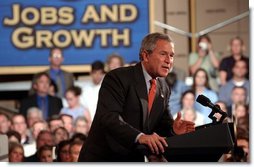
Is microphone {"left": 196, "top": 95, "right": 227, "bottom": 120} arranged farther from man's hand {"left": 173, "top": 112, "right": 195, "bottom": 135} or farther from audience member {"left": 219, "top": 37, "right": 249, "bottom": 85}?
audience member {"left": 219, "top": 37, "right": 249, "bottom": 85}

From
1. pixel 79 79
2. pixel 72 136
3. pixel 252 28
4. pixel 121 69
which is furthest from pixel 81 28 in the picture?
pixel 121 69

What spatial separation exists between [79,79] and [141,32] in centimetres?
68

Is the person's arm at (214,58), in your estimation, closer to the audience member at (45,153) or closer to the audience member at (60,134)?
the audience member at (60,134)

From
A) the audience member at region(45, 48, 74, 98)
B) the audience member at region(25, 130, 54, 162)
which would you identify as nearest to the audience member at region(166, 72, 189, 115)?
the audience member at region(45, 48, 74, 98)

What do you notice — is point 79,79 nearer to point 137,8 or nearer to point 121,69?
point 137,8

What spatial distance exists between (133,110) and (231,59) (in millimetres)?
3552

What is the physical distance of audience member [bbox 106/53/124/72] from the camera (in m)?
6.04

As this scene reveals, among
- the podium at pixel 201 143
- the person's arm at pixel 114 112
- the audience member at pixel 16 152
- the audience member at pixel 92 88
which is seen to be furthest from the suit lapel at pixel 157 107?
the audience member at pixel 16 152

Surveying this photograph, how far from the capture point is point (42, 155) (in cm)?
589

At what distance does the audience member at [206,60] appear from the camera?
6012mm

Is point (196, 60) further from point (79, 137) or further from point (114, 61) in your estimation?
point (79, 137)

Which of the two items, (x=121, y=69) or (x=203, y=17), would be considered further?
(x=203, y=17)

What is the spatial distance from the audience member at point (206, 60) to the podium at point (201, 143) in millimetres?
3660

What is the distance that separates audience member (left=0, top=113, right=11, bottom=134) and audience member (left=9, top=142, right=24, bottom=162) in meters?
0.14
